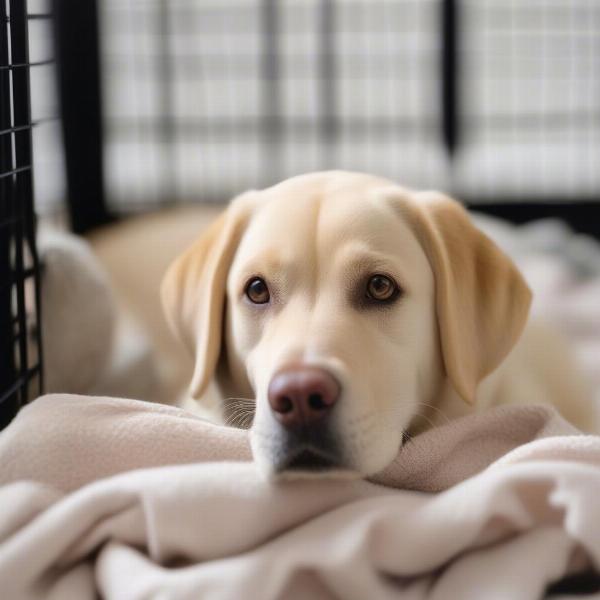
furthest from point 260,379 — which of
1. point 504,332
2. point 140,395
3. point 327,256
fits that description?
point 140,395

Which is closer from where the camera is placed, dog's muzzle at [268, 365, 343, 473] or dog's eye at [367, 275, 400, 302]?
dog's muzzle at [268, 365, 343, 473]

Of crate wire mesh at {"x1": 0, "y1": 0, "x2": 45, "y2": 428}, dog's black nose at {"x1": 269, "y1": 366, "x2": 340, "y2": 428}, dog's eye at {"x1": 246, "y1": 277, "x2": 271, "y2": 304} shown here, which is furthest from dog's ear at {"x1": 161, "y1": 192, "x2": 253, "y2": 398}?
dog's black nose at {"x1": 269, "y1": 366, "x2": 340, "y2": 428}

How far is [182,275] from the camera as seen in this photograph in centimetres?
160

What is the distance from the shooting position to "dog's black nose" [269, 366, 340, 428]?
1091 millimetres

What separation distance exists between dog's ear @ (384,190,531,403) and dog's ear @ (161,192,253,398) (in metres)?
0.29

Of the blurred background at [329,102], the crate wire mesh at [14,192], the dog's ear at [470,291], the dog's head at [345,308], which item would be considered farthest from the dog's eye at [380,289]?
the blurred background at [329,102]

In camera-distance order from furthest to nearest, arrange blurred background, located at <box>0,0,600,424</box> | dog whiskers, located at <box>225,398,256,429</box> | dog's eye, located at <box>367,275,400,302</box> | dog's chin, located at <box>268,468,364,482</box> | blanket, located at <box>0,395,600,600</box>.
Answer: blurred background, located at <box>0,0,600,424</box>
dog whiskers, located at <box>225,398,256,429</box>
dog's eye, located at <box>367,275,400,302</box>
dog's chin, located at <box>268,468,364,482</box>
blanket, located at <box>0,395,600,600</box>

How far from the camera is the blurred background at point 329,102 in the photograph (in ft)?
12.5

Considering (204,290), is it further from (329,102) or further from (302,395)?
(329,102)

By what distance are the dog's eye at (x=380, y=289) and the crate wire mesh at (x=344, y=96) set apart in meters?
2.67

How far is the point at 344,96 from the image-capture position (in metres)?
3.99

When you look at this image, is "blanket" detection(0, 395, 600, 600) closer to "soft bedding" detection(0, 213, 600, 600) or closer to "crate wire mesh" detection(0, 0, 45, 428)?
"soft bedding" detection(0, 213, 600, 600)

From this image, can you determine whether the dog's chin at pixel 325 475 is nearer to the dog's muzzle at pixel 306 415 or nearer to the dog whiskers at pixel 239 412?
the dog's muzzle at pixel 306 415

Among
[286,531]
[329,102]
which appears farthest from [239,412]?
[329,102]
